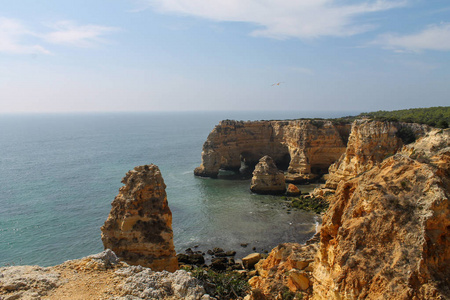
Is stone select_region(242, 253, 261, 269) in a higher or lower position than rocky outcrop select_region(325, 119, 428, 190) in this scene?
lower

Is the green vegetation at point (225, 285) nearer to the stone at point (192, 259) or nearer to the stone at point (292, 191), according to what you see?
the stone at point (192, 259)

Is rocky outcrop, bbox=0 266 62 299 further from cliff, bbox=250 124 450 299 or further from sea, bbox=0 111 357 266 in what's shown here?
cliff, bbox=250 124 450 299

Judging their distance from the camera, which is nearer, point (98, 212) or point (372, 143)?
point (98, 212)

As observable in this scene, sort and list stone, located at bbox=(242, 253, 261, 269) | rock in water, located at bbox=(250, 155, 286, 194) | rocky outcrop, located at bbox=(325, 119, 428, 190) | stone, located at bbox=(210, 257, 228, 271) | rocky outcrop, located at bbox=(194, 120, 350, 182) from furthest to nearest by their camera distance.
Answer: rocky outcrop, located at bbox=(194, 120, 350, 182)
rock in water, located at bbox=(250, 155, 286, 194)
rocky outcrop, located at bbox=(325, 119, 428, 190)
stone, located at bbox=(210, 257, 228, 271)
stone, located at bbox=(242, 253, 261, 269)

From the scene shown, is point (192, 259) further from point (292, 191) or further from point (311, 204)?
point (292, 191)

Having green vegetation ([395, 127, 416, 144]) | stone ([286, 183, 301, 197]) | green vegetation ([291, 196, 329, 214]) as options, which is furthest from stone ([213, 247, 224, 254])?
green vegetation ([395, 127, 416, 144])

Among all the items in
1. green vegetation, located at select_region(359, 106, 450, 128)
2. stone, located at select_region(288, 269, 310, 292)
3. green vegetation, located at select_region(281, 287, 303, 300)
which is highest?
green vegetation, located at select_region(359, 106, 450, 128)

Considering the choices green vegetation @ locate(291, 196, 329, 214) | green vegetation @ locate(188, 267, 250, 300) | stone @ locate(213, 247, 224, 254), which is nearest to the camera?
green vegetation @ locate(188, 267, 250, 300)

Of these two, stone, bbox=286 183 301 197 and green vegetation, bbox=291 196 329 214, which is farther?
stone, bbox=286 183 301 197

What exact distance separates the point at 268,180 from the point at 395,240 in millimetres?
38343

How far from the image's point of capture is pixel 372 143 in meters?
42.0

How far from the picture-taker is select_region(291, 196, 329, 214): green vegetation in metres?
42.0

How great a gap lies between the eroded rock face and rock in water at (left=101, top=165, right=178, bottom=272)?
9813 millimetres

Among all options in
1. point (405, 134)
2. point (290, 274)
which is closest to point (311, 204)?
point (405, 134)
